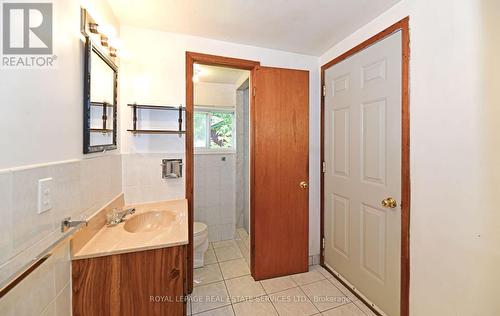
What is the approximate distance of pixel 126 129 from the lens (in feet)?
5.50

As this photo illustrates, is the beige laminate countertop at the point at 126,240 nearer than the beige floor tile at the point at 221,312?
Yes

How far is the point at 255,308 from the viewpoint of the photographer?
1632 millimetres

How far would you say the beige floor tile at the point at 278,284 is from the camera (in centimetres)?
186

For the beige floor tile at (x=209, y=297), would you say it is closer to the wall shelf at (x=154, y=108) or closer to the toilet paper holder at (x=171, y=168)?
the toilet paper holder at (x=171, y=168)

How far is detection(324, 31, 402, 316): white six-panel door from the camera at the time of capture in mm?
1427

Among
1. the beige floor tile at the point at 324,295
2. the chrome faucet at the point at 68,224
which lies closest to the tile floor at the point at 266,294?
the beige floor tile at the point at 324,295

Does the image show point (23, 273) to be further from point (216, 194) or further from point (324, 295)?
point (216, 194)

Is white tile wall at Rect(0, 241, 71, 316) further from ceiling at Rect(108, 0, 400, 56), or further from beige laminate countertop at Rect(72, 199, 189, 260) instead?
ceiling at Rect(108, 0, 400, 56)

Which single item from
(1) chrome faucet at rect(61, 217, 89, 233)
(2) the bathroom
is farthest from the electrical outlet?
(1) chrome faucet at rect(61, 217, 89, 233)

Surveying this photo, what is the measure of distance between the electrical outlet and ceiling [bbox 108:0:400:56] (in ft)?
4.20

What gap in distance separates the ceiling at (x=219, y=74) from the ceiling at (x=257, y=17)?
62 cm

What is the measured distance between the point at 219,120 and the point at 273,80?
4.34 feet

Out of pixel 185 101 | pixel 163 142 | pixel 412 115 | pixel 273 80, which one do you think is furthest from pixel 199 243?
pixel 412 115

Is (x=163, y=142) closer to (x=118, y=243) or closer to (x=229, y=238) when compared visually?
(x=118, y=243)
